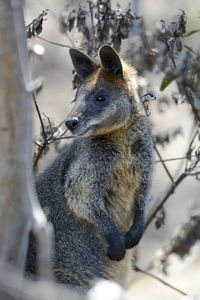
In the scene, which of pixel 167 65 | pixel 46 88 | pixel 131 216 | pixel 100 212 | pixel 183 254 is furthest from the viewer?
pixel 46 88

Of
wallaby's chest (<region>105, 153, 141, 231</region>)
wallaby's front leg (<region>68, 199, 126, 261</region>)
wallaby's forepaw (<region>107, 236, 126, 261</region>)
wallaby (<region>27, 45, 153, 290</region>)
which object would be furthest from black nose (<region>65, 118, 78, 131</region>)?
wallaby's forepaw (<region>107, 236, 126, 261</region>)

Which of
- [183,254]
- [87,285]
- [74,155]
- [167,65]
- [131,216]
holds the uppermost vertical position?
[167,65]

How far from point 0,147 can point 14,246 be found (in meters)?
0.66

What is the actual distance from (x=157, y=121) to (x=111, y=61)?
22.9 ft

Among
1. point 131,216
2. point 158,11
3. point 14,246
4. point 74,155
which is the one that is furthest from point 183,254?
point 158,11

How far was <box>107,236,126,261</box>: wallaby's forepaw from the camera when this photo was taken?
557cm

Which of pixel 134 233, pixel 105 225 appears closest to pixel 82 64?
pixel 105 225

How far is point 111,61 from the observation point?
5.61m

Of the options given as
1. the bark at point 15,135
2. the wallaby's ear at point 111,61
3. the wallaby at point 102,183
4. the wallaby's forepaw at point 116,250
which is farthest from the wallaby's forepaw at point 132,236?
the bark at point 15,135

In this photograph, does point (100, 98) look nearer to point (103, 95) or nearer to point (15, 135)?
point (103, 95)

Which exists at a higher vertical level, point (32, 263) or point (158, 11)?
point (158, 11)

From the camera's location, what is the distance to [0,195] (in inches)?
145

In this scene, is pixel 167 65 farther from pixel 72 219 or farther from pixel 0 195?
pixel 0 195

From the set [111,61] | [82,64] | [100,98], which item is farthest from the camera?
[82,64]
